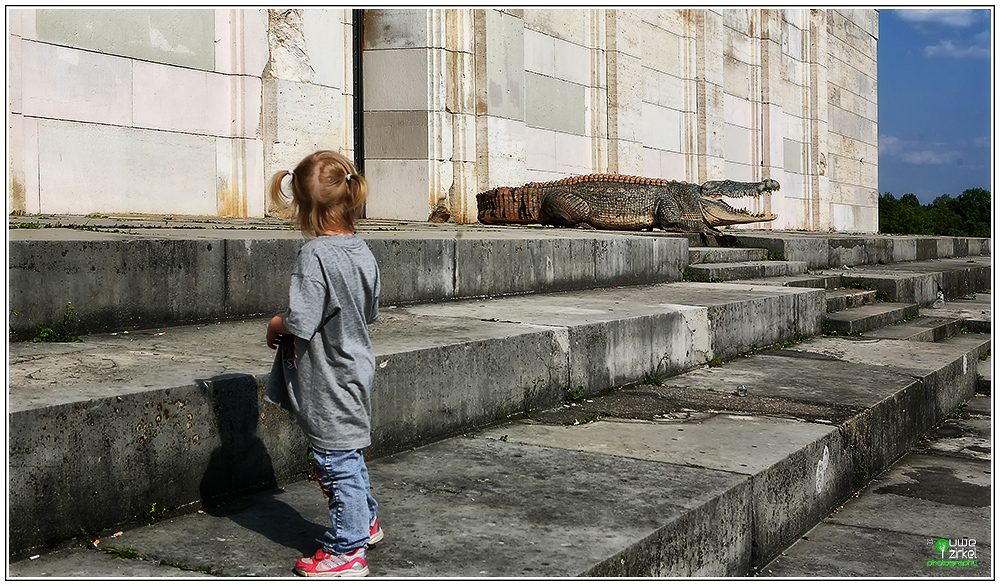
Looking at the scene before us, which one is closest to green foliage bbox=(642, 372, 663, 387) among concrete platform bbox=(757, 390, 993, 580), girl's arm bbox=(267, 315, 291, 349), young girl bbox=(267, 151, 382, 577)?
concrete platform bbox=(757, 390, 993, 580)

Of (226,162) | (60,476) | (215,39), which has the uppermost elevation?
(215,39)

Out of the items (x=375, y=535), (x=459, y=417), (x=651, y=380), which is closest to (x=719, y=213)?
(x=651, y=380)

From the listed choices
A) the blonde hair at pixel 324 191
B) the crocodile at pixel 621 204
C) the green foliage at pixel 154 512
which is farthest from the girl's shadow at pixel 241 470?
the crocodile at pixel 621 204

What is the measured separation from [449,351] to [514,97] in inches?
331

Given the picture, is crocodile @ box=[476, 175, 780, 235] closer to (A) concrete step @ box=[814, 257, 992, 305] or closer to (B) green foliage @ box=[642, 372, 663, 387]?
(A) concrete step @ box=[814, 257, 992, 305]

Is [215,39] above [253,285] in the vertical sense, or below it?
above

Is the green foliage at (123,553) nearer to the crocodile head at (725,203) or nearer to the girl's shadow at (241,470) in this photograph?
the girl's shadow at (241,470)

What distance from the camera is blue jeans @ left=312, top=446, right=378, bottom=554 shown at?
7.01ft

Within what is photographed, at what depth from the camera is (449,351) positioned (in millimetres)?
3383

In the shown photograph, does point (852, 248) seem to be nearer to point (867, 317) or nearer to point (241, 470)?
point (867, 317)

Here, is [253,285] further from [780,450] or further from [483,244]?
[780,450]

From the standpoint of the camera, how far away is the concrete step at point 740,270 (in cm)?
758

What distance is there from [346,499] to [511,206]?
28.6 ft

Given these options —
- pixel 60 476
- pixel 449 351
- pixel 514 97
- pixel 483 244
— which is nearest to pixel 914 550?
pixel 449 351
